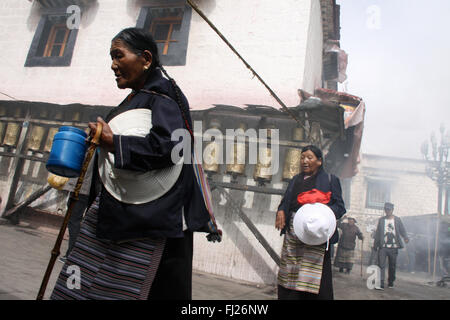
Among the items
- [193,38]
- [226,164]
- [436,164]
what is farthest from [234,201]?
[436,164]

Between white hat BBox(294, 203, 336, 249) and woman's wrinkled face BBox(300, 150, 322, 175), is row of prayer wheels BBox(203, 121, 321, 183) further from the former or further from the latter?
white hat BBox(294, 203, 336, 249)

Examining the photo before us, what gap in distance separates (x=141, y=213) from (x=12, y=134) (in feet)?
26.1

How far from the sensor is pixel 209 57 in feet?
24.6

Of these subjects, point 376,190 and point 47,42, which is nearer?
point 47,42

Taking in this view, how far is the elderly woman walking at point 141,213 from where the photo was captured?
1.40 m

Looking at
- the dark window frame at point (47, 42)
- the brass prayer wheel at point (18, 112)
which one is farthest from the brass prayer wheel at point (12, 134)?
the dark window frame at point (47, 42)

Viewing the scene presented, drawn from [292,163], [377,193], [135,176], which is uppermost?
[377,193]

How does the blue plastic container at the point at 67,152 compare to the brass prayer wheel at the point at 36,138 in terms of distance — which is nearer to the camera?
the blue plastic container at the point at 67,152

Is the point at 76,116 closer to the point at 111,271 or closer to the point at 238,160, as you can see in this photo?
the point at 238,160

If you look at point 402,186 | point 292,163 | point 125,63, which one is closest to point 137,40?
point 125,63

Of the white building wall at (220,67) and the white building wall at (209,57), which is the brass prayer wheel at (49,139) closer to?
the white building wall at (209,57)

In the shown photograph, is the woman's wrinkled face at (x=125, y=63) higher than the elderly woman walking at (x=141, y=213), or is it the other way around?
the woman's wrinkled face at (x=125, y=63)

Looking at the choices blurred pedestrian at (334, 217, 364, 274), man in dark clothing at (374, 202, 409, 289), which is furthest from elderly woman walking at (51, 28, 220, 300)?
blurred pedestrian at (334, 217, 364, 274)

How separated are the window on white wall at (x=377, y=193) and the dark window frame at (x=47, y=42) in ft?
60.3
